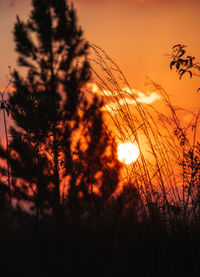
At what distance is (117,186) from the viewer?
218 centimetres

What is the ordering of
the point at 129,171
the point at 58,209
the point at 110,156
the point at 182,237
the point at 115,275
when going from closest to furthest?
the point at 115,275 < the point at 182,237 < the point at 58,209 < the point at 129,171 < the point at 110,156

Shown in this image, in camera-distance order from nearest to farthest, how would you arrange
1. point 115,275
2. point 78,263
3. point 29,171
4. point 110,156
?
point 115,275, point 78,263, point 110,156, point 29,171

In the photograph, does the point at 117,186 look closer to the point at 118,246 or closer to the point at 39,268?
the point at 118,246

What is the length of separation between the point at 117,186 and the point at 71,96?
24.9ft

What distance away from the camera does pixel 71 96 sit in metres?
9.52

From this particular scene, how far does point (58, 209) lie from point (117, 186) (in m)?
0.43

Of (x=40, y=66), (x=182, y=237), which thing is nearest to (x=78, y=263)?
(x=182, y=237)

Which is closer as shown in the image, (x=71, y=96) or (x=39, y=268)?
(x=39, y=268)

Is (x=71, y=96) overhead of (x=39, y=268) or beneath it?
overhead

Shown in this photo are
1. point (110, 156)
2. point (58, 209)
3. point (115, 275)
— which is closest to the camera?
point (115, 275)

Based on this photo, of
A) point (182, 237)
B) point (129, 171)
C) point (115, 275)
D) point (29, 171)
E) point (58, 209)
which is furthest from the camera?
point (29, 171)

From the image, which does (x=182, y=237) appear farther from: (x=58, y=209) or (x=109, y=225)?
(x=58, y=209)

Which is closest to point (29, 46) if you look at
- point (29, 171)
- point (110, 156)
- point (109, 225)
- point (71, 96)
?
point (71, 96)

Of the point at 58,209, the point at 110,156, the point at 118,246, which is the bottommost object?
the point at 118,246
